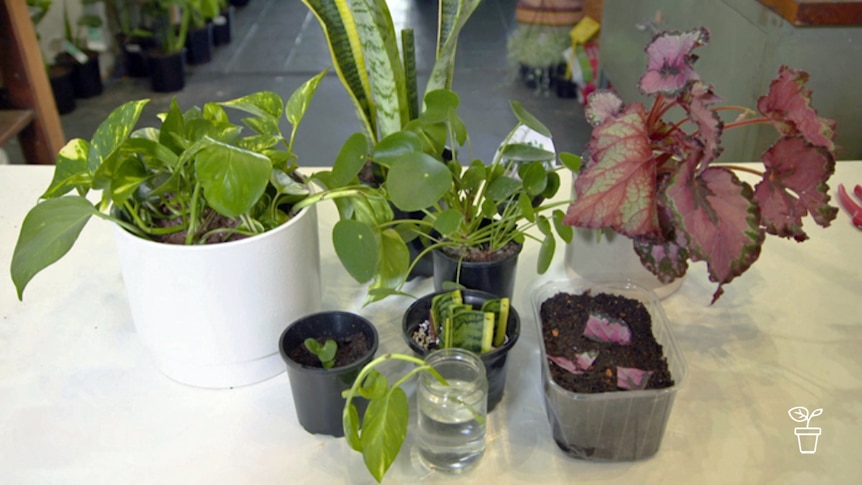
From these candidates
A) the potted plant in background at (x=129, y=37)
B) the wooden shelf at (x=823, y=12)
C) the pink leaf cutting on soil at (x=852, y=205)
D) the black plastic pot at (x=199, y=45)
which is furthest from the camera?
the black plastic pot at (x=199, y=45)

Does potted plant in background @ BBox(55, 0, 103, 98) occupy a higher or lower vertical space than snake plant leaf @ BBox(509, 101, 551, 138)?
lower

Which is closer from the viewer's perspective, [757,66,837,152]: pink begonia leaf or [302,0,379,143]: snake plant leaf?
[757,66,837,152]: pink begonia leaf

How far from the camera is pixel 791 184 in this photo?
0.62 meters

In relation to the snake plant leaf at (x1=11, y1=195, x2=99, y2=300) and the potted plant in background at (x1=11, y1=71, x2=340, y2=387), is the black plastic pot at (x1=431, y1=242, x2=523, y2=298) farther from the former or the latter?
the snake plant leaf at (x1=11, y1=195, x2=99, y2=300)

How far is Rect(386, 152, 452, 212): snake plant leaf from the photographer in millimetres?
610

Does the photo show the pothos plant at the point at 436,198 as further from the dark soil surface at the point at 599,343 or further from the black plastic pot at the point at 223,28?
the black plastic pot at the point at 223,28

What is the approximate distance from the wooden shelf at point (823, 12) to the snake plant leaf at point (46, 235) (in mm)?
1258

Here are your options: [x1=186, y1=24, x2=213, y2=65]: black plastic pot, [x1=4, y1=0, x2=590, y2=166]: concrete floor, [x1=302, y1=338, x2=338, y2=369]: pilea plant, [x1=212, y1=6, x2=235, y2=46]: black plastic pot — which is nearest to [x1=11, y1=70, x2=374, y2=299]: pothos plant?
[x1=302, y1=338, x2=338, y2=369]: pilea plant

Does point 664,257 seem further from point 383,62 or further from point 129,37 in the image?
point 129,37

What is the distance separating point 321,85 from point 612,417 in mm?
2802

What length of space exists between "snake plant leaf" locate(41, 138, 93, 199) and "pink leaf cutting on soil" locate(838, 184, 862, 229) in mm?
910

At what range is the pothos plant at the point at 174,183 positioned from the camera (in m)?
0.55

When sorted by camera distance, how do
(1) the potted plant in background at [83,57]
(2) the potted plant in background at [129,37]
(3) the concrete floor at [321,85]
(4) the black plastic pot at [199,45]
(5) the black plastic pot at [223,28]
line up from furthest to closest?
(5) the black plastic pot at [223,28] → (4) the black plastic pot at [199,45] → (2) the potted plant in background at [129,37] → (1) the potted plant in background at [83,57] → (3) the concrete floor at [321,85]

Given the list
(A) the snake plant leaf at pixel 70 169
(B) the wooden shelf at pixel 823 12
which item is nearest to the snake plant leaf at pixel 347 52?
(A) the snake plant leaf at pixel 70 169
